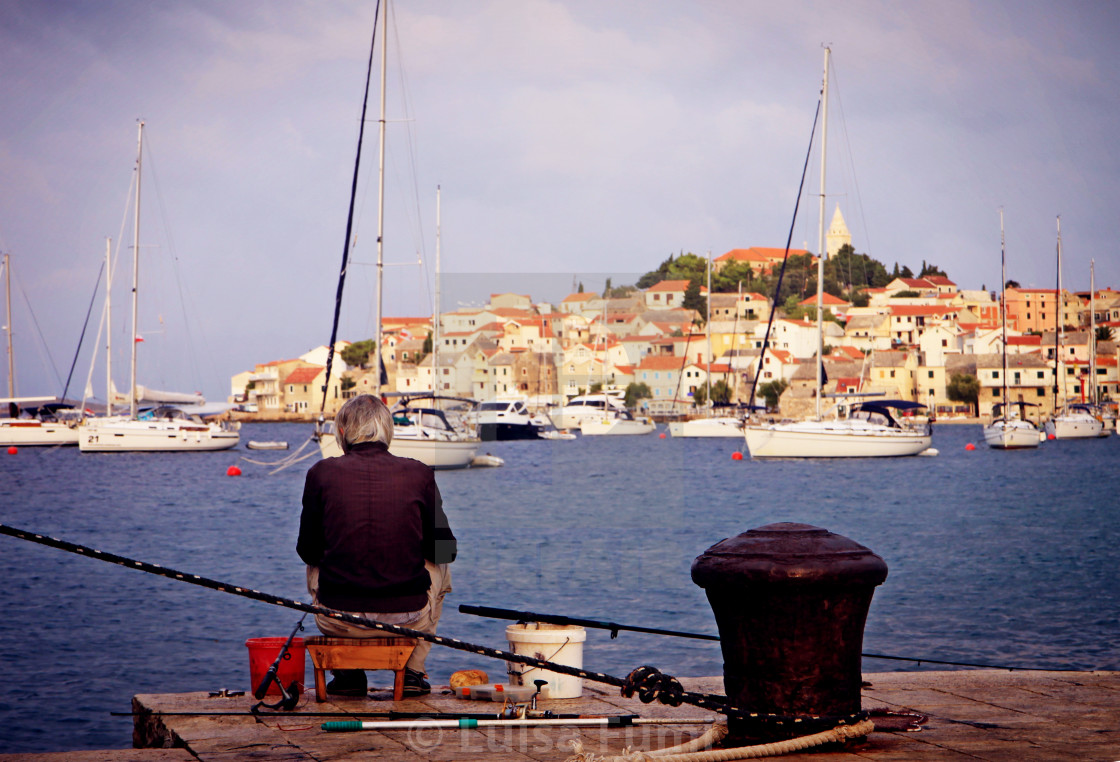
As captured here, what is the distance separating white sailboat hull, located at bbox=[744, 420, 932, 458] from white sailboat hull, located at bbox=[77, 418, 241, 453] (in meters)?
31.5

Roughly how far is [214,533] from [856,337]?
118018 millimetres

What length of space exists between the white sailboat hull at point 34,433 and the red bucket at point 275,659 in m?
74.1

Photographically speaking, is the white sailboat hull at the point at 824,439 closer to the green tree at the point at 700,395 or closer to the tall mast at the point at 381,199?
the tall mast at the point at 381,199

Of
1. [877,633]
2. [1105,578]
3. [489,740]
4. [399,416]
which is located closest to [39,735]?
[489,740]

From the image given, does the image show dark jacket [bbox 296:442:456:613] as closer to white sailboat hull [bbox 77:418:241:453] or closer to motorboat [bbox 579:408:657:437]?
white sailboat hull [bbox 77:418:241:453]

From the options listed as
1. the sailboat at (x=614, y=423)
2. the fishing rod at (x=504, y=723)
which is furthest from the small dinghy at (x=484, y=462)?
the fishing rod at (x=504, y=723)

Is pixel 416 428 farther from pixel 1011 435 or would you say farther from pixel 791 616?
pixel 1011 435

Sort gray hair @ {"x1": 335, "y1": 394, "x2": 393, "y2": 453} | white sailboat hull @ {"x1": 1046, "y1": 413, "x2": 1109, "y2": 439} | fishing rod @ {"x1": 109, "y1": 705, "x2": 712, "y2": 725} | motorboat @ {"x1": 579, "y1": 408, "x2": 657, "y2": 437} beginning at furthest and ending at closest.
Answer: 1. white sailboat hull @ {"x1": 1046, "y1": 413, "x2": 1109, "y2": 439}
2. motorboat @ {"x1": 579, "y1": 408, "x2": 657, "y2": 437}
3. gray hair @ {"x1": 335, "y1": 394, "x2": 393, "y2": 453}
4. fishing rod @ {"x1": 109, "y1": 705, "x2": 712, "y2": 725}

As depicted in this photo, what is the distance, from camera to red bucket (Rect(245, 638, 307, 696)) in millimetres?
5625

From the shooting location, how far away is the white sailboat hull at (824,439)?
5128 cm

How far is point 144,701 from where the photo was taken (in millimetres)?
5648

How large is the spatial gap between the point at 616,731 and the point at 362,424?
6.38 feet

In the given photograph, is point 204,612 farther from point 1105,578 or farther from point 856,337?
point 856,337

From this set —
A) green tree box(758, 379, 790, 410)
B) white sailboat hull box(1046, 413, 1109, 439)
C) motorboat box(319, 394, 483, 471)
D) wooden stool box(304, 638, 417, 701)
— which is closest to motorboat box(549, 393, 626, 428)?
green tree box(758, 379, 790, 410)
